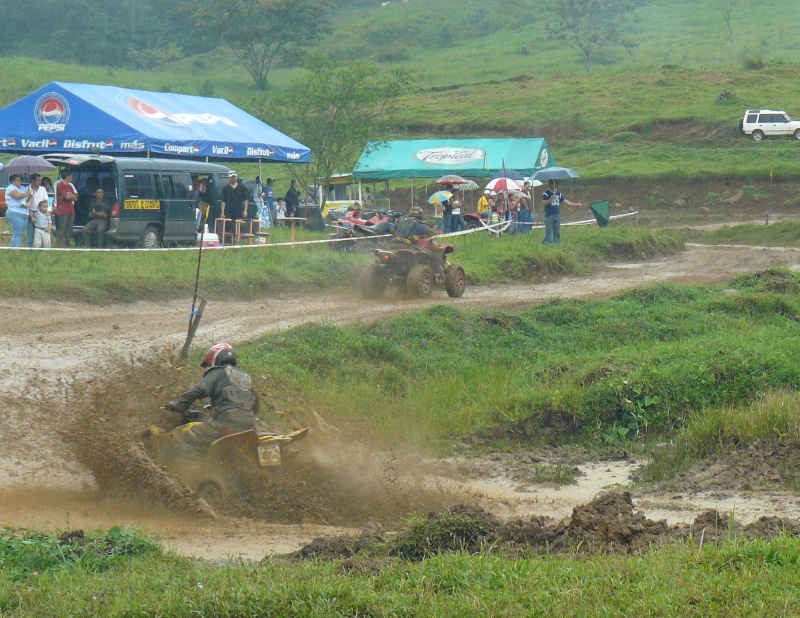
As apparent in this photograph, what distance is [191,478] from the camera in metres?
8.77

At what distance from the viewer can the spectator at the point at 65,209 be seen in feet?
64.3

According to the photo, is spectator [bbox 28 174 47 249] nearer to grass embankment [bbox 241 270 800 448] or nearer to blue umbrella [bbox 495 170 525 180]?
grass embankment [bbox 241 270 800 448]

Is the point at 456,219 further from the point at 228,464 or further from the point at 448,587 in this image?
the point at 448,587

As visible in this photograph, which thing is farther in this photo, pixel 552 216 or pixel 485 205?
pixel 485 205

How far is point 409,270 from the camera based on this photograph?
1870cm

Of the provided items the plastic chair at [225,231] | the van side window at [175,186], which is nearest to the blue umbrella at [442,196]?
the plastic chair at [225,231]

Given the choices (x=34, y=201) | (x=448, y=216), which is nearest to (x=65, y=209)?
(x=34, y=201)

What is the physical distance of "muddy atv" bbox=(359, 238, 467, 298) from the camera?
60.8 feet

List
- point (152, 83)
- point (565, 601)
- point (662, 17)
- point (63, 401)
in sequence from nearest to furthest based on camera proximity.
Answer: point (565, 601), point (63, 401), point (152, 83), point (662, 17)

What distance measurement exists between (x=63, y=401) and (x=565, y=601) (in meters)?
6.87

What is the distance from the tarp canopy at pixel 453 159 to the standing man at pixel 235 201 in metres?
12.4

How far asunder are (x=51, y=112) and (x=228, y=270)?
29.8 feet

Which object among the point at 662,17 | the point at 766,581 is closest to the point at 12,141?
the point at 766,581

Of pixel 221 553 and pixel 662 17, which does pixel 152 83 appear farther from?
pixel 221 553
